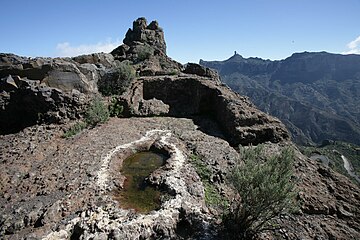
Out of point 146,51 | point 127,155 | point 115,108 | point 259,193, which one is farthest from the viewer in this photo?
point 146,51

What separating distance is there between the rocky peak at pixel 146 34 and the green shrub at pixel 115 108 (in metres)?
20.9

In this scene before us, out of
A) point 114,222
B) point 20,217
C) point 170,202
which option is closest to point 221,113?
point 170,202

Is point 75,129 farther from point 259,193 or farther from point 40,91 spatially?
point 259,193

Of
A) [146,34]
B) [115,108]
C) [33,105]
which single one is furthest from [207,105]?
[146,34]

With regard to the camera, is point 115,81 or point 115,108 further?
point 115,81

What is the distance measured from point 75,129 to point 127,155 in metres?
3.80

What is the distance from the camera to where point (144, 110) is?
19.0 m

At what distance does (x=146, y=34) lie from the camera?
3859 centimetres

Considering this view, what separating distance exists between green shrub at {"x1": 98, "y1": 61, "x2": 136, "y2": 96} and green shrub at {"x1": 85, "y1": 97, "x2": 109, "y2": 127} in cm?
306

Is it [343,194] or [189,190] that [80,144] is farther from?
[343,194]

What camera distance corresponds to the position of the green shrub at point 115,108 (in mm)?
17594

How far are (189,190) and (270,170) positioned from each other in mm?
3215

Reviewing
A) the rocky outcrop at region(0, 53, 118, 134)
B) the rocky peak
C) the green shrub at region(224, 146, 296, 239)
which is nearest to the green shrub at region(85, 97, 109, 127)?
the rocky outcrop at region(0, 53, 118, 134)

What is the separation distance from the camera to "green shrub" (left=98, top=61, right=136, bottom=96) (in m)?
19.5
